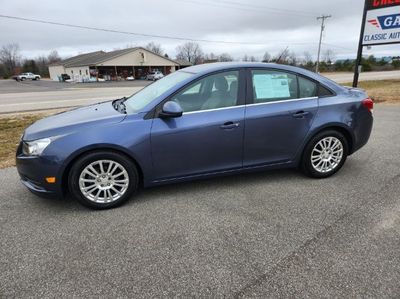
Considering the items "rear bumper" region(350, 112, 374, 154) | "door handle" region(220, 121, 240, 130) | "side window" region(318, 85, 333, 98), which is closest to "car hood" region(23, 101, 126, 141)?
"door handle" region(220, 121, 240, 130)

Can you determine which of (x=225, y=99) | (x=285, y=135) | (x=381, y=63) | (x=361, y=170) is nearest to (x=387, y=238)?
(x=285, y=135)

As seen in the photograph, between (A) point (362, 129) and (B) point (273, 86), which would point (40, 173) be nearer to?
(B) point (273, 86)

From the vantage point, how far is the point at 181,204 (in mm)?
3520

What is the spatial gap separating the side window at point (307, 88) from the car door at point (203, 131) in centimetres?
85

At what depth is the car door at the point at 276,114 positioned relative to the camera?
3.72m

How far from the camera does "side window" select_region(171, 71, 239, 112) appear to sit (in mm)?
3543

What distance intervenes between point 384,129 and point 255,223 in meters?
5.51

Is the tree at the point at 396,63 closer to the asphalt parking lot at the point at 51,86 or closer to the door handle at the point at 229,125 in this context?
the asphalt parking lot at the point at 51,86

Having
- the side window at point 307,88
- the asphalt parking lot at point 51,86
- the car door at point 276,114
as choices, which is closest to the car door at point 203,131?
the car door at point 276,114

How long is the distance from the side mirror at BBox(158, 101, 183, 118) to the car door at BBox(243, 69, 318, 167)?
0.86 metres

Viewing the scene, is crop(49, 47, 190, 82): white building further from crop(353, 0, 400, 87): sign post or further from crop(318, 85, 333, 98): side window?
crop(318, 85, 333, 98): side window

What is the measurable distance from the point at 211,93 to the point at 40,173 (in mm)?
2077

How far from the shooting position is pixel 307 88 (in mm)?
Result: 4008

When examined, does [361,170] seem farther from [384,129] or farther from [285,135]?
[384,129]
